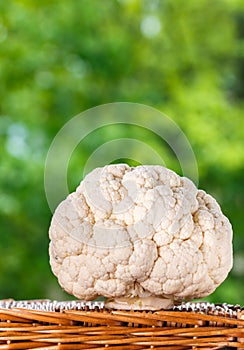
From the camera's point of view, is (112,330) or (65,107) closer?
(112,330)

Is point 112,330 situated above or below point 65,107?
below

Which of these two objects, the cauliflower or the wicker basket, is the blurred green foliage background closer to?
the cauliflower

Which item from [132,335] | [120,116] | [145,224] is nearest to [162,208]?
[145,224]

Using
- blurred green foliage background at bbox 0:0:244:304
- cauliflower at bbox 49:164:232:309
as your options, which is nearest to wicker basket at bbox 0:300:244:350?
cauliflower at bbox 49:164:232:309

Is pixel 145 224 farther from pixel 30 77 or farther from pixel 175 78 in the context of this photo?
pixel 175 78

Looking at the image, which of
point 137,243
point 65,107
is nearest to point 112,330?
point 137,243

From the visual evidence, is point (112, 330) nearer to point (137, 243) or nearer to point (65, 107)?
point (137, 243)
